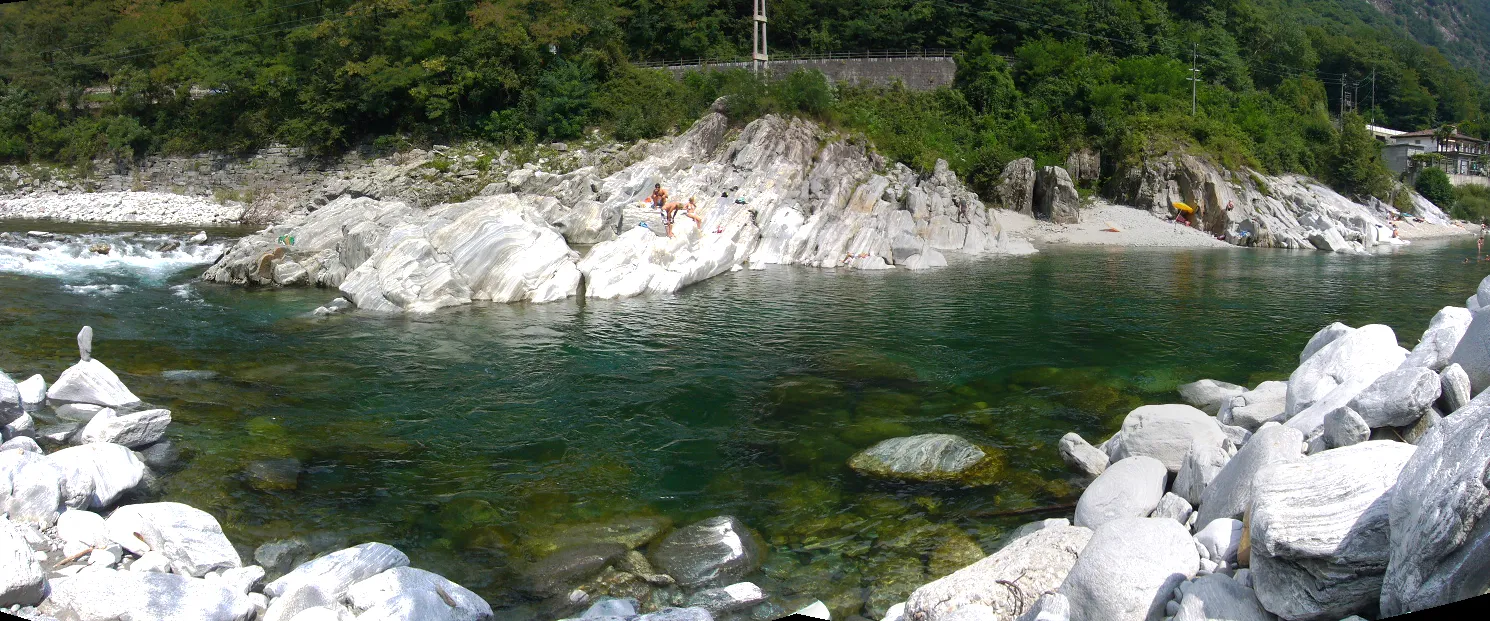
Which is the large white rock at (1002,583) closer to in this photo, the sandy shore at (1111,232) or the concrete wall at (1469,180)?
the sandy shore at (1111,232)

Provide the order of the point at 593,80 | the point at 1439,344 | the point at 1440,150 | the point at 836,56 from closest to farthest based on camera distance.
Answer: the point at 1439,344 → the point at 593,80 → the point at 836,56 → the point at 1440,150

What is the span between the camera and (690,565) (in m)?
8.12

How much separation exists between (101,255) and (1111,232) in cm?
3877

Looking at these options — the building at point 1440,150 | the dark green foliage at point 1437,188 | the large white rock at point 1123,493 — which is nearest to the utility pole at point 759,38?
the large white rock at point 1123,493

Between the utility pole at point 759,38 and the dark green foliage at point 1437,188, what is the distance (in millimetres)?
48824

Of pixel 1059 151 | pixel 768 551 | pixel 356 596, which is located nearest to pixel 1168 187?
pixel 1059 151

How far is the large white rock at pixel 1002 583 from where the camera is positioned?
639 centimetres

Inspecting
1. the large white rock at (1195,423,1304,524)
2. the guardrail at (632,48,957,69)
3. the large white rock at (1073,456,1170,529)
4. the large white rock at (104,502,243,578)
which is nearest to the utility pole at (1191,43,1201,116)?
the guardrail at (632,48,957,69)

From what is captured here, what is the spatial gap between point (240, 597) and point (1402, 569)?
7178 mm

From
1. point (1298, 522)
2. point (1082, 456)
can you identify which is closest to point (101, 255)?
point (1082, 456)

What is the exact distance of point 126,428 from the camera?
10250 millimetres

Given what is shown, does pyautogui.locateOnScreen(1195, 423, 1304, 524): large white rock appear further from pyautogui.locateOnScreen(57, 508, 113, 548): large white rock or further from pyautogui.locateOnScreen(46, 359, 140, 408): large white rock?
pyautogui.locateOnScreen(46, 359, 140, 408): large white rock

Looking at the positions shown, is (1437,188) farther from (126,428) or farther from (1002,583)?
(126,428)

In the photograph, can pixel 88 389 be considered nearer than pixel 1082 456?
No
